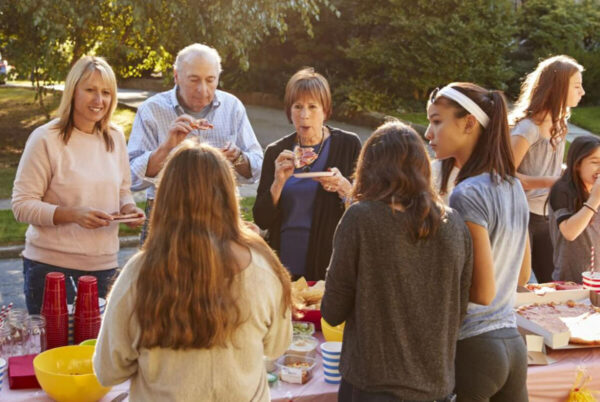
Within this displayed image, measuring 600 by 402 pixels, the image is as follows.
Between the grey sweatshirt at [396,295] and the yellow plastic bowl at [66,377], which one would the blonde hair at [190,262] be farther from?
the yellow plastic bowl at [66,377]

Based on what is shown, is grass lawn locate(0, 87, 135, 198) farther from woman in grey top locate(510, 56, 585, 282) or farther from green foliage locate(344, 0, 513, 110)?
woman in grey top locate(510, 56, 585, 282)

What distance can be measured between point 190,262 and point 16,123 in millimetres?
16217

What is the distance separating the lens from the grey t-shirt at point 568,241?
4273 millimetres

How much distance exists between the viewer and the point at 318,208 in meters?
4.06

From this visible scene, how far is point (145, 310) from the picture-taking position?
2078 millimetres

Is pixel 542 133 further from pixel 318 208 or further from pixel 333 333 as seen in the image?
pixel 333 333

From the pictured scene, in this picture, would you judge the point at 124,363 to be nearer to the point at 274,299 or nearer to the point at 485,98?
the point at 274,299

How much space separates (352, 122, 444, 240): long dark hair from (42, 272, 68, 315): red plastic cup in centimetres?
125

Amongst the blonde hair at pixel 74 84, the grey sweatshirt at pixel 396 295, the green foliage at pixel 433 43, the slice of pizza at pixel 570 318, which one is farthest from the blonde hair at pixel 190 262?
the green foliage at pixel 433 43

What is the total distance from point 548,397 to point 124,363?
189 cm

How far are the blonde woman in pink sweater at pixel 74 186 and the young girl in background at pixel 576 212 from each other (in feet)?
8.06

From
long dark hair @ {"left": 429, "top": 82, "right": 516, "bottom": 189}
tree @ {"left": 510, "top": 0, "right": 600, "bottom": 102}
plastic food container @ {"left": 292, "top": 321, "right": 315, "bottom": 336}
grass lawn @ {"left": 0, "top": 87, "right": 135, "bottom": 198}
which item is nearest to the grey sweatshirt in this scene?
long dark hair @ {"left": 429, "top": 82, "right": 516, "bottom": 189}

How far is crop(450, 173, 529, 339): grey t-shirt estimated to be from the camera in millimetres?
2617

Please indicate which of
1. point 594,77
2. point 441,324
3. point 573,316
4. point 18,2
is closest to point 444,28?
point 594,77
